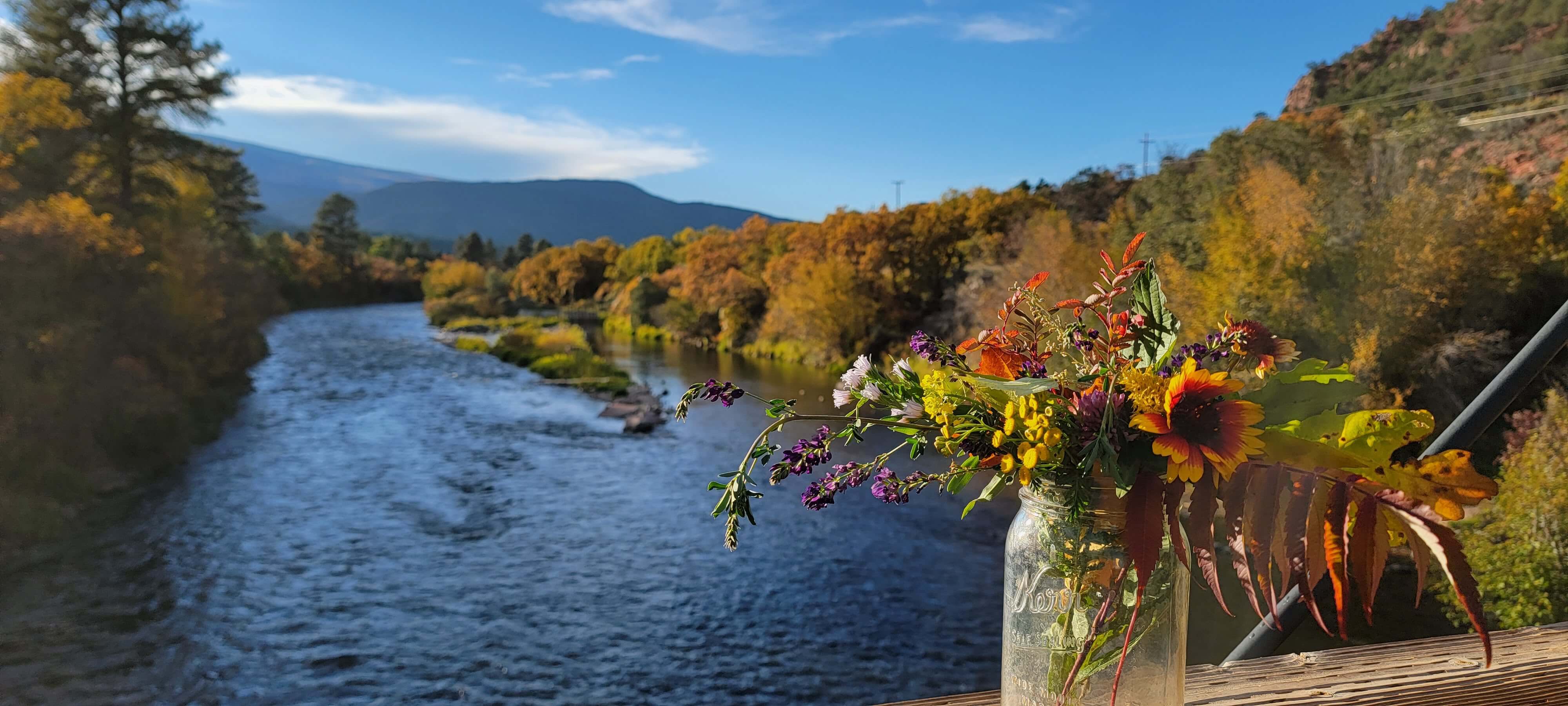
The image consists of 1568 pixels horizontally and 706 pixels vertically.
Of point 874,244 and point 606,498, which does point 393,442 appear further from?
point 874,244

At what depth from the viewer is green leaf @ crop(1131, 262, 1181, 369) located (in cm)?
95

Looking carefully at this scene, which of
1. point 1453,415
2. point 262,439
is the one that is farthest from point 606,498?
point 1453,415

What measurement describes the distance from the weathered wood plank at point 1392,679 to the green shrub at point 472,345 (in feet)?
97.2

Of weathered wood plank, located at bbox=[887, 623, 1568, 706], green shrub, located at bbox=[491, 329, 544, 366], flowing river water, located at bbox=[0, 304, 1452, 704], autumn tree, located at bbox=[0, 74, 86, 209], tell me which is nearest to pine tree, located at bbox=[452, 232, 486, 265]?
green shrub, located at bbox=[491, 329, 544, 366]

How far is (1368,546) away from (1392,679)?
723 millimetres

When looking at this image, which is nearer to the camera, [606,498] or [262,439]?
[606,498]

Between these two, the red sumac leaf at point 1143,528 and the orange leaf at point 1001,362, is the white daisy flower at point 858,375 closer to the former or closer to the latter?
the orange leaf at point 1001,362

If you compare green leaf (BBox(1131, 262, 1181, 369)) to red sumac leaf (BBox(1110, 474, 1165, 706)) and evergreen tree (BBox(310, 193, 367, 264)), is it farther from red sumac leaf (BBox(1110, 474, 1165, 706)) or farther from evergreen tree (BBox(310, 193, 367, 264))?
evergreen tree (BBox(310, 193, 367, 264))

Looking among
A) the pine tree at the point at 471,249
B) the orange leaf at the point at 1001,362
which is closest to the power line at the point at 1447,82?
the orange leaf at the point at 1001,362

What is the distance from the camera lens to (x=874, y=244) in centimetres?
2570

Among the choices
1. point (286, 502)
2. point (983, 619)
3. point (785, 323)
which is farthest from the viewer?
point (785, 323)

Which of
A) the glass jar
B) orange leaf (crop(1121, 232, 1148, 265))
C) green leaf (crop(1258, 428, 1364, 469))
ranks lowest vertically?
the glass jar

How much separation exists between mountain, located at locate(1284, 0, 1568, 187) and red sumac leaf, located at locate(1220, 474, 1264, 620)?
63.5 ft

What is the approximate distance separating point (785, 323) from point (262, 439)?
51.5 ft
